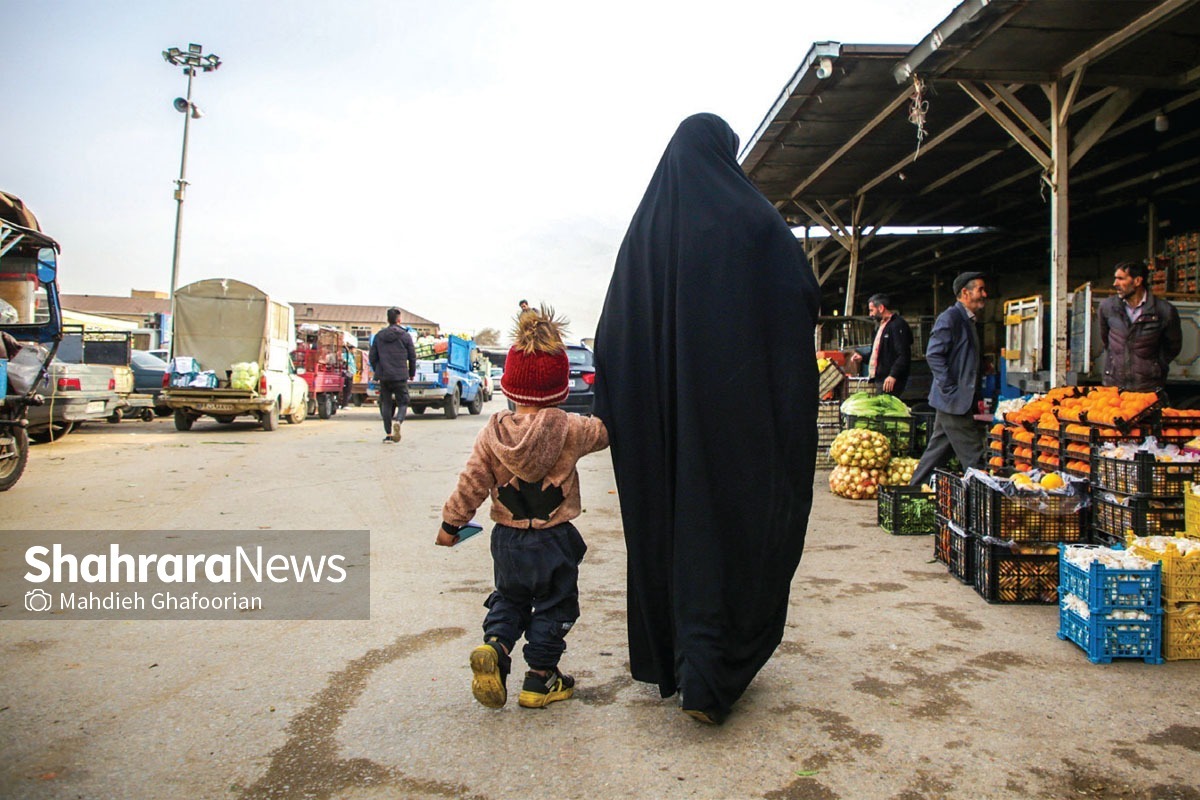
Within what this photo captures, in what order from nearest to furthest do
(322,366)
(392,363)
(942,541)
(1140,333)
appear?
(942,541)
(1140,333)
(392,363)
(322,366)

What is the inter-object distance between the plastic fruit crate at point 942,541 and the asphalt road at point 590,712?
130 mm

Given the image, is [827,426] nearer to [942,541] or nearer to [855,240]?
[942,541]

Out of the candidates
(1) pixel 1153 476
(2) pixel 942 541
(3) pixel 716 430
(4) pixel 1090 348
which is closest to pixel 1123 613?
(1) pixel 1153 476

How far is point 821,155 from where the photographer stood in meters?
13.3

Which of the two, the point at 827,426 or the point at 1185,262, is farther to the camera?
the point at 1185,262

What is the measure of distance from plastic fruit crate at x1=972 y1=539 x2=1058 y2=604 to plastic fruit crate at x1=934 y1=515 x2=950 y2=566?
0.65 metres

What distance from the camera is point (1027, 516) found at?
452 centimetres

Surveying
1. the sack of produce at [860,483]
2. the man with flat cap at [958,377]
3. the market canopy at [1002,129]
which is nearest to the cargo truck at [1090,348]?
the market canopy at [1002,129]

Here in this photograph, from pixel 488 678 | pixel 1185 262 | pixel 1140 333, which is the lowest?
pixel 488 678

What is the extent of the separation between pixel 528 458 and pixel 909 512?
14.6ft

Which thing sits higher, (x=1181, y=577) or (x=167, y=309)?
(x=167, y=309)

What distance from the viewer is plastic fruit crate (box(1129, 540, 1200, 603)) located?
363 cm

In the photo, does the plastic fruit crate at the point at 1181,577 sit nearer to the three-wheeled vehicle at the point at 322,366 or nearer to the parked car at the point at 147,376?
the three-wheeled vehicle at the point at 322,366

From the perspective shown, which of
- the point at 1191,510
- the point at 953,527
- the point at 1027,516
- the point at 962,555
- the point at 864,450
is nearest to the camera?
the point at 1191,510
